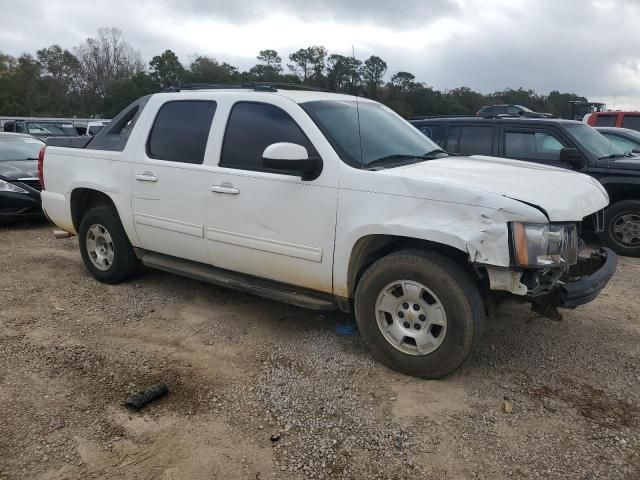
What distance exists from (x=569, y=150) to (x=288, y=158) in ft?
15.7

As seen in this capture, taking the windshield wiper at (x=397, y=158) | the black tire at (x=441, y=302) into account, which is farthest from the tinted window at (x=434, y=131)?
the black tire at (x=441, y=302)

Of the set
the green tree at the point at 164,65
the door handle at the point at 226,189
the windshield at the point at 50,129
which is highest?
the green tree at the point at 164,65

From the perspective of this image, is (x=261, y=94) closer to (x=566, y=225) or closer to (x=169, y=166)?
(x=169, y=166)

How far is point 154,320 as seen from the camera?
173 inches

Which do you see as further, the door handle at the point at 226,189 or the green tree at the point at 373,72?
the green tree at the point at 373,72

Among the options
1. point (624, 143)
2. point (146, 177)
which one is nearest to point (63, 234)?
point (146, 177)

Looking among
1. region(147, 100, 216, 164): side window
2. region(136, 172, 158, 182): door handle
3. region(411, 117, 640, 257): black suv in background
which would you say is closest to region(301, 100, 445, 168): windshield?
region(147, 100, 216, 164): side window

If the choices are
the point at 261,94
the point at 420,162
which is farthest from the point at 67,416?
the point at 420,162

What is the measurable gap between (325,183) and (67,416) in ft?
6.92

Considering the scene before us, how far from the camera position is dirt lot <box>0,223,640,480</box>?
262 cm

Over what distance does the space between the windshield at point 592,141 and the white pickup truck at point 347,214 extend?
11.7 feet

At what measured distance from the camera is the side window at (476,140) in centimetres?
740

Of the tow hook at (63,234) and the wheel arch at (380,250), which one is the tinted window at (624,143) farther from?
the tow hook at (63,234)

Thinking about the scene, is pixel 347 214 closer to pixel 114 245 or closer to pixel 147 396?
pixel 147 396
